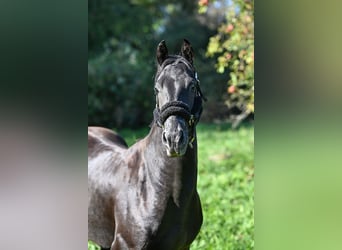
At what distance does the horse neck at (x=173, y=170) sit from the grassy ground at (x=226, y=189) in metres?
0.96

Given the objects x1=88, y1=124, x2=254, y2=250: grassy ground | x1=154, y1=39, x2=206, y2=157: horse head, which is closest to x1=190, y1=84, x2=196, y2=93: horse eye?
x1=154, y1=39, x2=206, y2=157: horse head

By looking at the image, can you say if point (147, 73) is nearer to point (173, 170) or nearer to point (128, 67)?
point (128, 67)

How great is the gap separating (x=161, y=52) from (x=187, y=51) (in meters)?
0.13

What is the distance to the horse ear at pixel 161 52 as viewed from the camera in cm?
218

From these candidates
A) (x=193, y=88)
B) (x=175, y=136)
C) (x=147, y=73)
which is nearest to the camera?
(x=175, y=136)

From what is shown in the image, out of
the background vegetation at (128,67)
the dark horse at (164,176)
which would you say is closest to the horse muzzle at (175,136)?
the dark horse at (164,176)

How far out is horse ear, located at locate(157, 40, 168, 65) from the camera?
2.18 meters

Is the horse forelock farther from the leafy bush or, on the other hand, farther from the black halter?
the leafy bush

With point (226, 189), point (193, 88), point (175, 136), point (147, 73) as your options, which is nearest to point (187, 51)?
point (193, 88)

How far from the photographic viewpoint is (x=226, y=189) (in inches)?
219

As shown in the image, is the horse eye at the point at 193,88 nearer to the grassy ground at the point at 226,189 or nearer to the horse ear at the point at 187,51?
the horse ear at the point at 187,51
